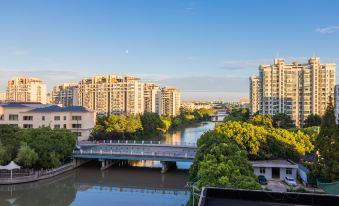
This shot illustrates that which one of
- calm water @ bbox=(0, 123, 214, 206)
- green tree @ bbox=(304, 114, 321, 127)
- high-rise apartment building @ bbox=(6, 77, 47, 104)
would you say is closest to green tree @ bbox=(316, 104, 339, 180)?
calm water @ bbox=(0, 123, 214, 206)

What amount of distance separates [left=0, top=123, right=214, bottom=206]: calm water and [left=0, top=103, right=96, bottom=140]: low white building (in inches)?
484

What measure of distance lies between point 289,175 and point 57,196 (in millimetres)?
14534

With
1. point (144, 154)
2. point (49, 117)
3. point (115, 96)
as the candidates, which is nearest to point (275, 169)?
point (144, 154)

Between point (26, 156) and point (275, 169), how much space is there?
54.3 feet

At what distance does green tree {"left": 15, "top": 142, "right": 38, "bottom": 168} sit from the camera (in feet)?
78.6

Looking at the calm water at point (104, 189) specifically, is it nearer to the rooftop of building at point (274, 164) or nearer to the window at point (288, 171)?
the rooftop of building at point (274, 164)

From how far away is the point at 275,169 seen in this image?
76.5 feet

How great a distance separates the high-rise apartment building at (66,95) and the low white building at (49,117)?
41104 millimetres

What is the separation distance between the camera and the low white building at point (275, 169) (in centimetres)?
2258

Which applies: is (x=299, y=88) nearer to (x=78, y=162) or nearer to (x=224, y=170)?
(x=78, y=162)

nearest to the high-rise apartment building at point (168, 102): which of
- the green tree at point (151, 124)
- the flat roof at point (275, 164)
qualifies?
the green tree at point (151, 124)

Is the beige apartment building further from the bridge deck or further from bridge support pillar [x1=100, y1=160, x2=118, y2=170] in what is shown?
bridge support pillar [x1=100, y1=160, x2=118, y2=170]

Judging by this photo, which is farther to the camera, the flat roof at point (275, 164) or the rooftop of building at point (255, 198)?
the flat roof at point (275, 164)

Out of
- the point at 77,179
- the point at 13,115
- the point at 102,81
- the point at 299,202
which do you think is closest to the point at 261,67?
the point at 102,81
